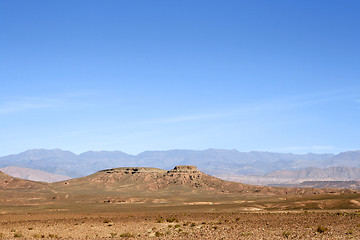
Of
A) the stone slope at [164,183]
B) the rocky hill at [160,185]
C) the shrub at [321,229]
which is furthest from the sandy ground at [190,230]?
the stone slope at [164,183]

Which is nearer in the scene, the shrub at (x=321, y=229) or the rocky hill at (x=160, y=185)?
the shrub at (x=321, y=229)

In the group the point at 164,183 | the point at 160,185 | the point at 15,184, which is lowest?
the point at 160,185

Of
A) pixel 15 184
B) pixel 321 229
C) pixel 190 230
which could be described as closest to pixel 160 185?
pixel 15 184

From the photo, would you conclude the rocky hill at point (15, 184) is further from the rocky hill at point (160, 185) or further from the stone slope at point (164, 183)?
the stone slope at point (164, 183)

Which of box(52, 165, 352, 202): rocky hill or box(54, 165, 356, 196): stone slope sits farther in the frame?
box(54, 165, 356, 196): stone slope

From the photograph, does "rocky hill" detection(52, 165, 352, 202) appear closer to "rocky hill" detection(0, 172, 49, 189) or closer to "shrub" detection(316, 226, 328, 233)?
"rocky hill" detection(0, 172, 49, 189)

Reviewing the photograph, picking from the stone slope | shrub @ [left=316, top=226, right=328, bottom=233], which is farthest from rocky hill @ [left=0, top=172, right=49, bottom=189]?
shrub @ [left=316, top=226, right=328, bottom=233]

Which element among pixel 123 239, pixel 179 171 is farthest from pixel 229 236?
pixel 179 171

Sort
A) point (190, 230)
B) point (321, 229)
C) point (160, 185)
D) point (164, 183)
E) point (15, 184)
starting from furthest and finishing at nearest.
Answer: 1. point (164, 183)
2. point (160, 185)
3. point (15, 184)
4. point (190, 230)
5. point (321, 229)

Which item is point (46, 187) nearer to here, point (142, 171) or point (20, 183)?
point (20, 183)

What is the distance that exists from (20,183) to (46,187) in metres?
9.54

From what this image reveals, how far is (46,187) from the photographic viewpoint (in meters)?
160

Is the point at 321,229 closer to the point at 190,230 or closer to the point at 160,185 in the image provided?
the point at 190,230

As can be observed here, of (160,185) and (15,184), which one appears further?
(160,185)
